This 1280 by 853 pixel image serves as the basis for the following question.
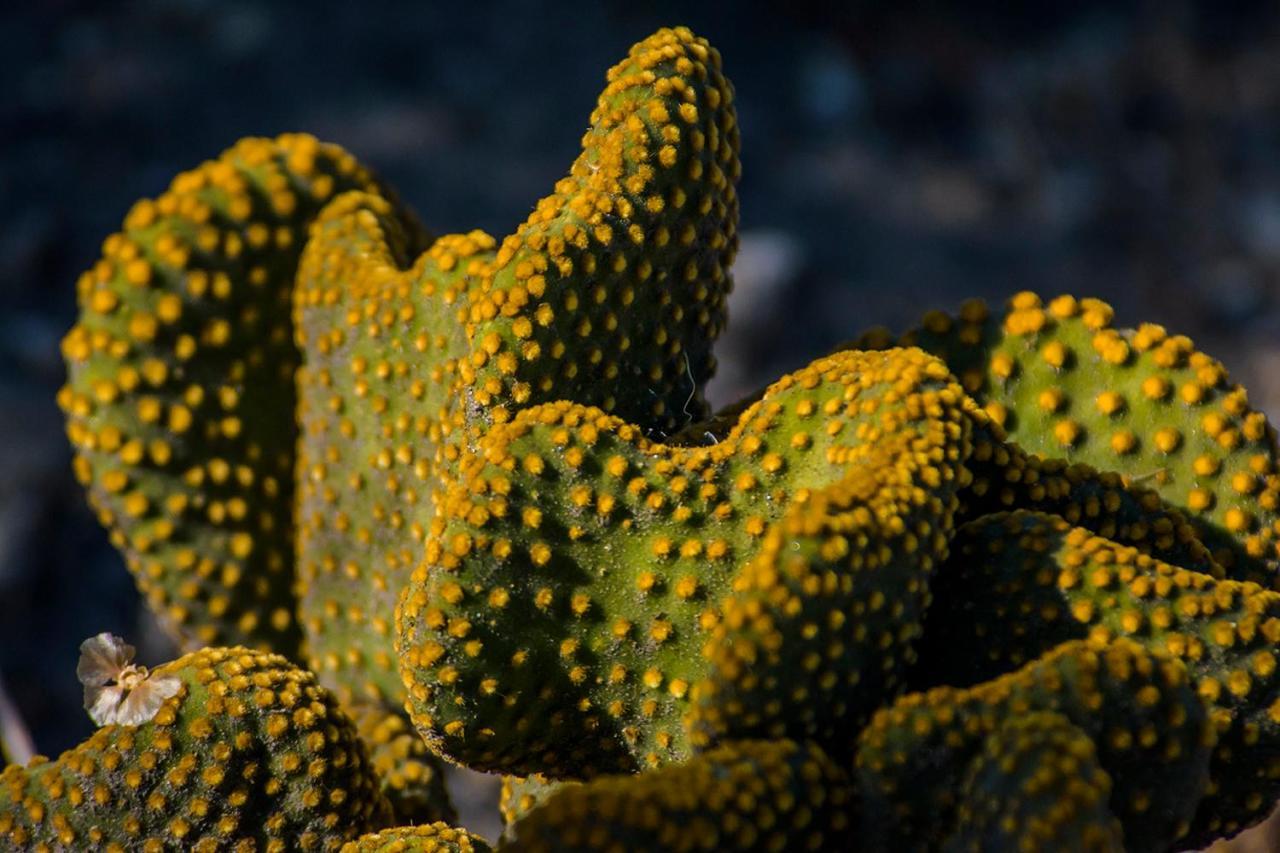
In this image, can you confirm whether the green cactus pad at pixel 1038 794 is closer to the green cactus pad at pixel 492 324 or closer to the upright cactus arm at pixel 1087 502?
the upright cactus arm at pixel 1087 502

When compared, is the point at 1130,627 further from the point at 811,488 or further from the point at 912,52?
the point at 912,52

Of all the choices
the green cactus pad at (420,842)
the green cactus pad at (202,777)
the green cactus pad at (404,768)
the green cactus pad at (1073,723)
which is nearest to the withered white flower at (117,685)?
the green cactus pad at (202,777)

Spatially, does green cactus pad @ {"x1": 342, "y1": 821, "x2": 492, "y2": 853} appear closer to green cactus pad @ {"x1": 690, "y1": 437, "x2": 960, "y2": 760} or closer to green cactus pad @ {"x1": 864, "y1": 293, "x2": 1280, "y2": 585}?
green cactus pad @ {"x1": 690, "y1": 437, "x2": 960, "y2": 760}

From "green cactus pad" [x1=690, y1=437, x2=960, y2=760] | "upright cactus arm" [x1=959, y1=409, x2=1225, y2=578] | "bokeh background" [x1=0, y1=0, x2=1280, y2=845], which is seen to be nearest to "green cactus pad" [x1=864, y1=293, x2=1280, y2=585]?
"upright cactus arm" [x1=959, y1=409, x2=1225, y2=578]

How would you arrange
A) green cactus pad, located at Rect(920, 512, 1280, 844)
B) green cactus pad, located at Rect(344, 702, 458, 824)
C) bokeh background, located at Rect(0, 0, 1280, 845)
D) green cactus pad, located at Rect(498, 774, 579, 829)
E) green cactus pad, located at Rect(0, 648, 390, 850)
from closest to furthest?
green cactus pad, located at Rect(920, 512, 1280, 844)
green cactus pad, located at Rect(0, 648, 390, 850)
green cactus pad, located at Rect(498, 774, 579, 829)
green cactus pad, located at Rect(344, 702, 458, 824)
bokeh background, located at Rect(0, 0, 1280, 845)

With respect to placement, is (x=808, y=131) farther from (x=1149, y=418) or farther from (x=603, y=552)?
(x=603, y=552)

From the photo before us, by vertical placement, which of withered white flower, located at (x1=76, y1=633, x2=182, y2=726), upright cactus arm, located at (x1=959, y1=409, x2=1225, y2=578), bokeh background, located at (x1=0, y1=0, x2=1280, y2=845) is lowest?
withered white flower, located at (x1=76, y1=633, x2=182, y2=726)
